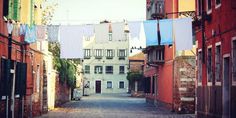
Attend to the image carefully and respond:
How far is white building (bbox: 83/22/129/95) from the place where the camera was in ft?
295

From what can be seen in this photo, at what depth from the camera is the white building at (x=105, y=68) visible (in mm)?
90000

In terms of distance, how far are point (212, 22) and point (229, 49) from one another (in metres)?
3.46

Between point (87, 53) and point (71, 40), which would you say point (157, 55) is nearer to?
point (71, 40)

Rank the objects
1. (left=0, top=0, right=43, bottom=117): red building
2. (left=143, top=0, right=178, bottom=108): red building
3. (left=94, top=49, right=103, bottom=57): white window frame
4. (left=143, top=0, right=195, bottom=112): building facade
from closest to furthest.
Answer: (left=0, top=0, right=43, bottom=117): red building
(left=143, top=0, right=195, bottom=112): building facade
(left=143, top=0, right=178, bottom=108): red building
(left=94, top=49, right=103, bottom=57): white window frame

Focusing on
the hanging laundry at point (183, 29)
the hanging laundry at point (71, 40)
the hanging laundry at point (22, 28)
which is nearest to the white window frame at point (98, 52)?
the hanging laundry at point (71, 40)

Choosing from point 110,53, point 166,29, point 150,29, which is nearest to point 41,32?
point 150,29

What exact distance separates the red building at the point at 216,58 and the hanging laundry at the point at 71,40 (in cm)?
569

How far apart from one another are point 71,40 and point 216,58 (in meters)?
6.35

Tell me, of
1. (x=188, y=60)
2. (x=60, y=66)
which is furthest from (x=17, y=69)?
(x=60, y=66)

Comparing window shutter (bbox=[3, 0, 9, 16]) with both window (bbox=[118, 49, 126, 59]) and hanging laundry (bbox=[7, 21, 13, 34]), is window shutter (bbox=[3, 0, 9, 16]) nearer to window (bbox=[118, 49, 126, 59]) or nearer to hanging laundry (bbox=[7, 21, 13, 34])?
hanging laundry (bbox=[7, 21, 13, 34])

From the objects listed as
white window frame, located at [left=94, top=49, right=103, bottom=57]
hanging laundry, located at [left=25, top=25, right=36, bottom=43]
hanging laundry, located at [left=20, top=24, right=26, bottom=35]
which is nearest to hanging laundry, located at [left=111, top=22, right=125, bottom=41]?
hanging laundry, located at [left=25, top=25, right=36, bottom=43]

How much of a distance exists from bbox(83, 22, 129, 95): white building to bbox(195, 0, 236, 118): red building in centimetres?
6359

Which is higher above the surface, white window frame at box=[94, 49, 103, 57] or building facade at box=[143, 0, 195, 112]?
white window frame at box=[94, 49, 103, 57]

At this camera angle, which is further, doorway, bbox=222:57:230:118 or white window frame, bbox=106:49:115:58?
white window frame, bbox=106:49:115:58
